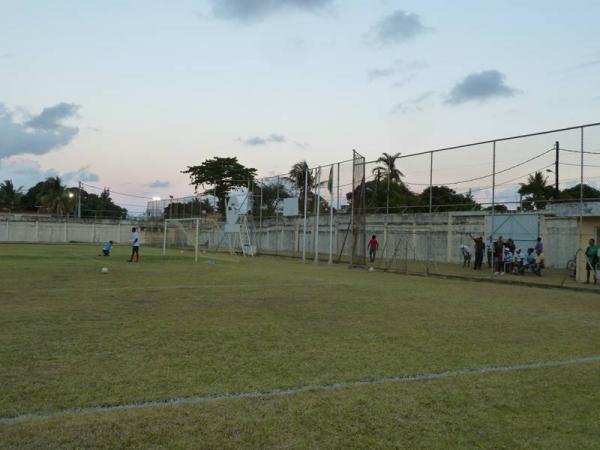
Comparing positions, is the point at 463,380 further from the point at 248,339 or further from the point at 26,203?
the point at 26,203

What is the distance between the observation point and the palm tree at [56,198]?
72.4 m

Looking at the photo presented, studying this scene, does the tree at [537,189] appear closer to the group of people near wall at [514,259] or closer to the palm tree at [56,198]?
the group of people near wall at [514,259]

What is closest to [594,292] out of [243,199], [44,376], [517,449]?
[517,449]

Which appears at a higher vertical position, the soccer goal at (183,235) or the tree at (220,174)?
the tree at (220,174)

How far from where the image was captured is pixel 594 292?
16.3 metres

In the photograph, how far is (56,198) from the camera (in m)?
72.5

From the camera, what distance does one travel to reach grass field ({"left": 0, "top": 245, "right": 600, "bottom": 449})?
13.1ft

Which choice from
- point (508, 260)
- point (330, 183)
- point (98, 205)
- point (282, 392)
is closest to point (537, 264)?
point (508, 260)

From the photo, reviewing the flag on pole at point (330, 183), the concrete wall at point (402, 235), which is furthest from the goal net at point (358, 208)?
the flag on pole at point (330, 183)

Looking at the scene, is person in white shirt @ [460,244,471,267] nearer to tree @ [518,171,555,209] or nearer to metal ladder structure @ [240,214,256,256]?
tree @ [518,171,555,209]

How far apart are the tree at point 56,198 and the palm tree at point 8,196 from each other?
15.8m

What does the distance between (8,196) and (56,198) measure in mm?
18737

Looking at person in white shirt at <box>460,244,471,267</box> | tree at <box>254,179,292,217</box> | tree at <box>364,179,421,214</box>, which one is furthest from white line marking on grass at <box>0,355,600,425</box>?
tree at <box>254,179,292,217</box>

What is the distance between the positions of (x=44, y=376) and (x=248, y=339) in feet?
9.06
